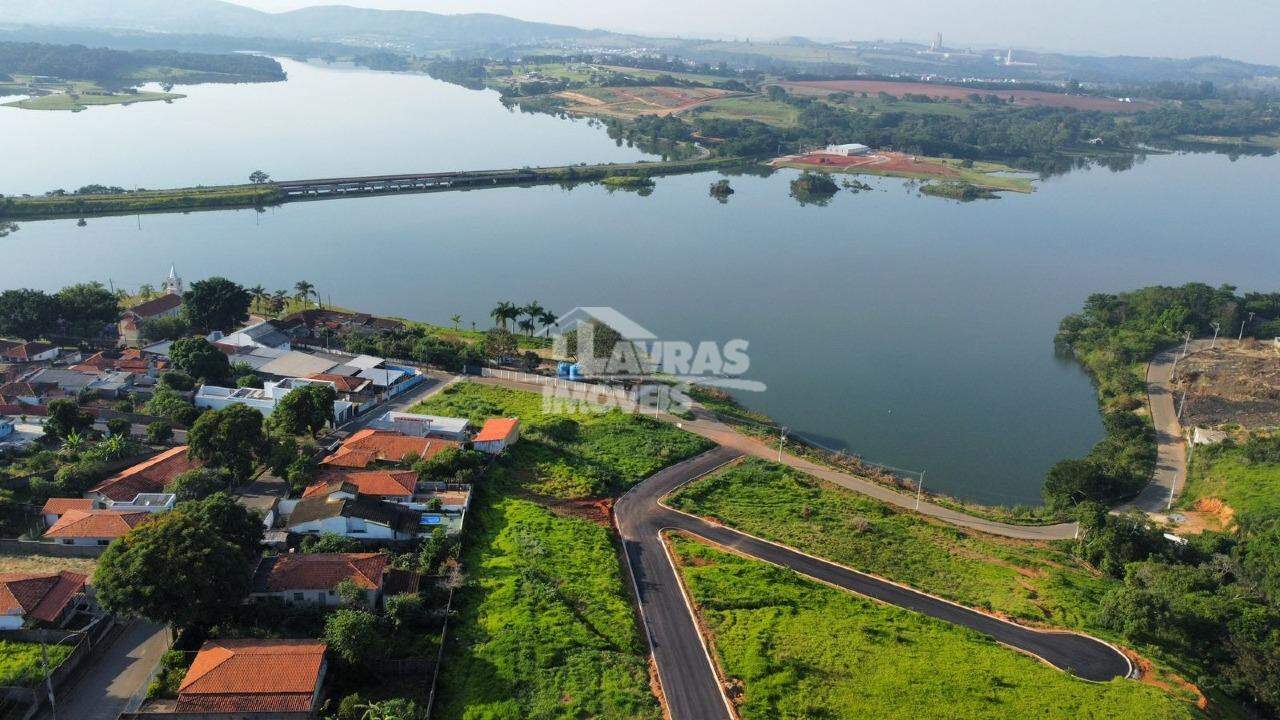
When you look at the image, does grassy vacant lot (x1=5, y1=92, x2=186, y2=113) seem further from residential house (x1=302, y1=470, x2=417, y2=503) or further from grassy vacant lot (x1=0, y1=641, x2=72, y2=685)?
grassy vacant lot (x1=0, y1=641, x2=72, y2=685)

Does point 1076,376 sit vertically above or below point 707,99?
below

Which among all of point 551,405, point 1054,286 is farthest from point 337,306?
point 1054,286

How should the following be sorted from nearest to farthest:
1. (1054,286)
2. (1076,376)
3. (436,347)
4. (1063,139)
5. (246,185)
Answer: (436,347), (1076,376), (1054,286), (246,185), (1063,139)

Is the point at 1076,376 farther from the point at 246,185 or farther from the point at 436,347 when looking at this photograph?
the point at 246,185

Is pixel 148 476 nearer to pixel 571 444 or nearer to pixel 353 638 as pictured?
pixel 353 638

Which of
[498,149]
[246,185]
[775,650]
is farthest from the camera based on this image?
[498,149]

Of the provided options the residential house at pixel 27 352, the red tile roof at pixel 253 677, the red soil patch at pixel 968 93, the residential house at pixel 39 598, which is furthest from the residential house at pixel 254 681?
the red soil patch at pixel 968 93
